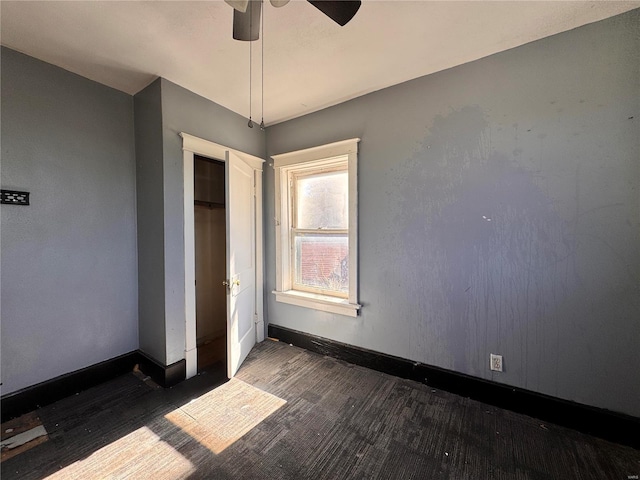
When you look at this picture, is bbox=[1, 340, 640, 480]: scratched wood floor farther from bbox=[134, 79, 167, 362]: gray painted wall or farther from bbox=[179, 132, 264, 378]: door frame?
bbox=[134, 79, 167, 362]: gray painted wall

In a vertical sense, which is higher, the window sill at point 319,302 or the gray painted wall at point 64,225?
the gray painted wall at point 64,225

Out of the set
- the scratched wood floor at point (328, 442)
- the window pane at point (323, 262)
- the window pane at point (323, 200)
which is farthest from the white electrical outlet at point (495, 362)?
the window pane at point (323, 200)

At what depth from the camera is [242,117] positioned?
110 inches

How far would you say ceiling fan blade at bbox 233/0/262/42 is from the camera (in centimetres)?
113

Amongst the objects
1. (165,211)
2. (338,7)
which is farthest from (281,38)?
(165,211)

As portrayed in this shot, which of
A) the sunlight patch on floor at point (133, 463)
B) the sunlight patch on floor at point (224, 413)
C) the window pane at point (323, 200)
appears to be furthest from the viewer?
the window pane at point (323, 200)

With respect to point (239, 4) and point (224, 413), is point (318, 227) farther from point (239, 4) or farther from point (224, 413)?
point (239, 4)

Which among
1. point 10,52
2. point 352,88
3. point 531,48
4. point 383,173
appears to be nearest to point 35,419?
point 10,52

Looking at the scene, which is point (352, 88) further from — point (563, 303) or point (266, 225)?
point (563, 303)

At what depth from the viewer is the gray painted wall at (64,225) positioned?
1782 mm

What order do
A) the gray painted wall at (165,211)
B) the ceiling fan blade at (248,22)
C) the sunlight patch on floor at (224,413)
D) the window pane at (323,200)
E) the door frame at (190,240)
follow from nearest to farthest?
the ceiling fan blade at (248,22) → the sunlight patch on floor at (224,413) → the gray painted wall at (165,211) → the door frame at (190,240) → the window pane at (323,200)

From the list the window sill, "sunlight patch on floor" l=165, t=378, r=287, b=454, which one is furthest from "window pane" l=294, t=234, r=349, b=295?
"sunlight patch on floor" l=165, t=378, r=287, b=454

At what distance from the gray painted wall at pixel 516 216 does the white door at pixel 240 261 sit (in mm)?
1143

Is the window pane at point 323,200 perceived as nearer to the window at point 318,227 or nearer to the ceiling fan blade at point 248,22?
the window at point 318,227
